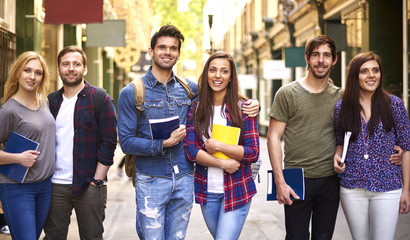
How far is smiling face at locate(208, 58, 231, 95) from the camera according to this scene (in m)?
3.75

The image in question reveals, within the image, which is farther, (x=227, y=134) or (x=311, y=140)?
(x=311, y=140)

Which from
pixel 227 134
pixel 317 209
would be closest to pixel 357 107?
pixel 317 209

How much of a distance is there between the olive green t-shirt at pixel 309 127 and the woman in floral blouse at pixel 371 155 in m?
0.10

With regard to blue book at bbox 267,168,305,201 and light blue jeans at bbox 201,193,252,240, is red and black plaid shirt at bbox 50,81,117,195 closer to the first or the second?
light blue jeans at bbox 201,193,252,240

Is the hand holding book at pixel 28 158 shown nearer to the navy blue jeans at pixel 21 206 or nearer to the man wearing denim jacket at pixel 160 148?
the navy blue jeans at pixel 21 206

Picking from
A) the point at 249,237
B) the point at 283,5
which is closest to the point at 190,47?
the point at 283,5

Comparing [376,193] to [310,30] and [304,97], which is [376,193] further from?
[310,30]

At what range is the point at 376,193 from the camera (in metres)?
3.75

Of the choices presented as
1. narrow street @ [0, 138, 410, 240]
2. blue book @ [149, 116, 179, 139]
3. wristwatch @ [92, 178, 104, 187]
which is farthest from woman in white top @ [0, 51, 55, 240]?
narrow street @ [0, 138, 410, 240]

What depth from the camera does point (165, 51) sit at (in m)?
3.84

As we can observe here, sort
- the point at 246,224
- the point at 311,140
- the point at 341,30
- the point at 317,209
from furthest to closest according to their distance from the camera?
the point at 341,30 < the point at 246,224 < the point at 317,209 < the point at 311,140

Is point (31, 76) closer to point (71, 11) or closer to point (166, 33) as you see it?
point (166, 33)

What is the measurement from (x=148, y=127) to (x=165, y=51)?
24.0 inches

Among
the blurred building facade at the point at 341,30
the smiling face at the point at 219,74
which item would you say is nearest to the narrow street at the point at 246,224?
the smiling face at the point at 219,74
